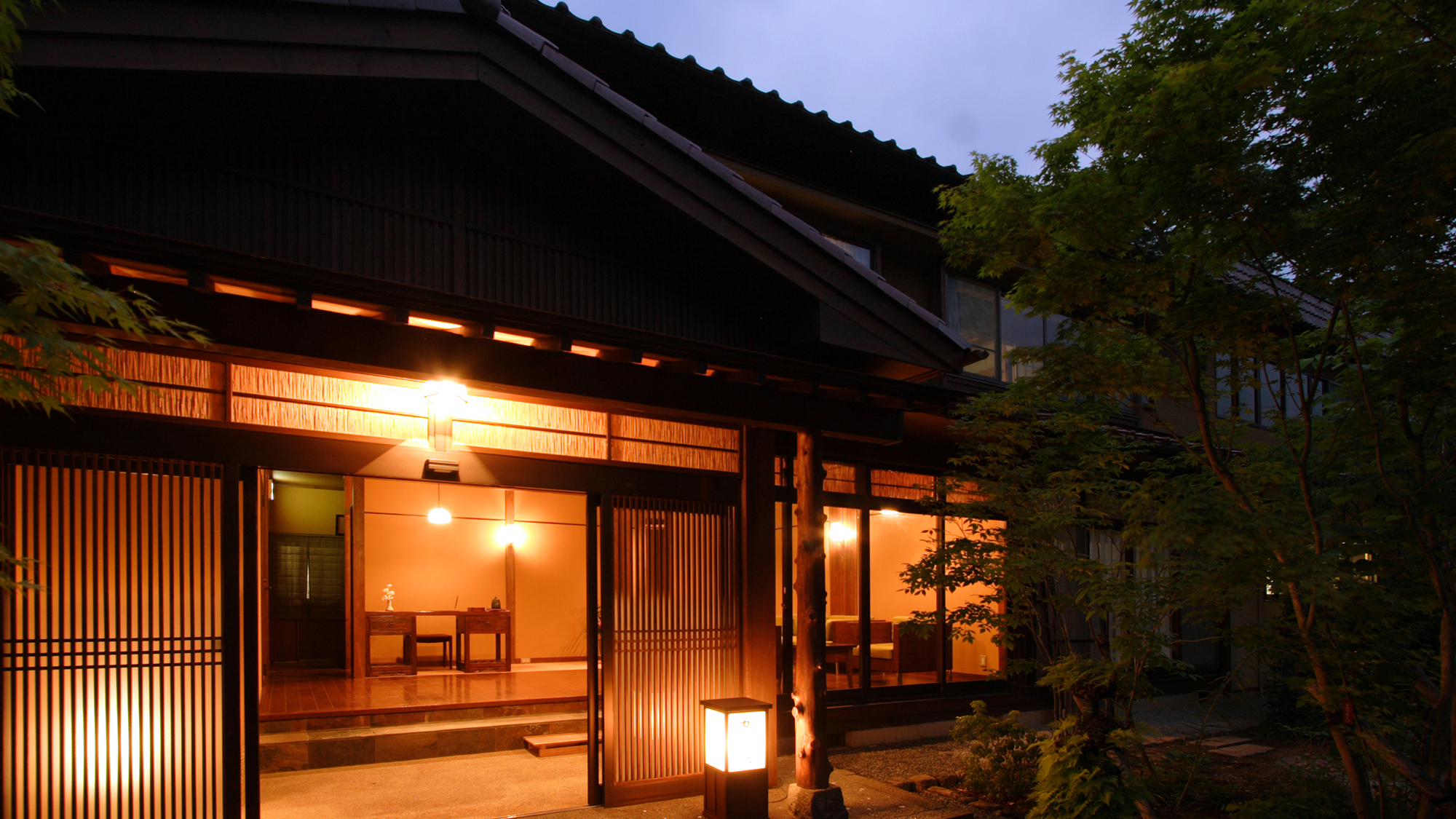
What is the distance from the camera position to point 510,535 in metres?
14.2

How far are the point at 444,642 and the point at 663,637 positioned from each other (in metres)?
6.88

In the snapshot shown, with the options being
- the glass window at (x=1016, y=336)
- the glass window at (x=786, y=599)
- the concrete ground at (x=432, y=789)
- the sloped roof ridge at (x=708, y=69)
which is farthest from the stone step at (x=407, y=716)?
the glass window at (x=1016, y=336)

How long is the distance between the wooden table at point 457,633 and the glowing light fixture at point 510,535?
1.38 m

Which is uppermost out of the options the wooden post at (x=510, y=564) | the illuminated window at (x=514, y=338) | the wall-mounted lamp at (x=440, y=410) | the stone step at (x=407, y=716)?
the illuminated window at (x=514, y=338)

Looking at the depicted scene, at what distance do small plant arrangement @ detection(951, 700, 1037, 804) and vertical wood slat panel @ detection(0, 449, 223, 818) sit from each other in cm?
624

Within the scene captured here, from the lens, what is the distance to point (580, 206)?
698 cm

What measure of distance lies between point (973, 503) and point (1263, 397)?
12915 millimetres

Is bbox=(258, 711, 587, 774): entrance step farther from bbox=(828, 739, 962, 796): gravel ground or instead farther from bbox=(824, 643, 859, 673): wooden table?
bbox=(824, 643, 859, 673): wooden table

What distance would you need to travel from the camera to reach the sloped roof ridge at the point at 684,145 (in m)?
6.09

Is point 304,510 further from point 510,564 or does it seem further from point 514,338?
point 514,338

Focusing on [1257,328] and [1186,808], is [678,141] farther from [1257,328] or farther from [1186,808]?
[1186,808]

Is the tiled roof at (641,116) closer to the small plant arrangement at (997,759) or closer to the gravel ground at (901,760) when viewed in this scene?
the small plant arrangement at (997,759)

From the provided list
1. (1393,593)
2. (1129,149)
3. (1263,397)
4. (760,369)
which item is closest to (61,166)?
(760,369)

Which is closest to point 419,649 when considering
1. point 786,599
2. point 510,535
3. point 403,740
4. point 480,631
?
point 480,631
